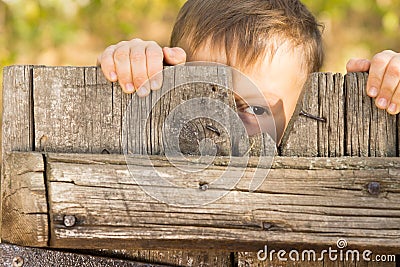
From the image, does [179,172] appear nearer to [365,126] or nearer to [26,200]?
[26,200]

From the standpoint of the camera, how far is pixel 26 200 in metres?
2.05

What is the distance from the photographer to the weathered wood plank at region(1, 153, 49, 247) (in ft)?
6.72

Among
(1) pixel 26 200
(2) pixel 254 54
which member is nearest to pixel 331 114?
(2) pixel 254 54

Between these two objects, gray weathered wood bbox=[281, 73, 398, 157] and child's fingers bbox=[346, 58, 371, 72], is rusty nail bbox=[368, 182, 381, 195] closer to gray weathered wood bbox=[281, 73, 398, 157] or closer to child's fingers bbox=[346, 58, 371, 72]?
gray weathered wood bbox=[281, 73, 398, 157]

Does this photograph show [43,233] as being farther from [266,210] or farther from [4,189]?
[266,210]

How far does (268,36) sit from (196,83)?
1.89 feet

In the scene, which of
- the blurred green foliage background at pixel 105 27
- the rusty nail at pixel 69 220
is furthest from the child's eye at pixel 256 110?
the blurred green foliage background at pixel 105 27

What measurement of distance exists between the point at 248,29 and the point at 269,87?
0.25m

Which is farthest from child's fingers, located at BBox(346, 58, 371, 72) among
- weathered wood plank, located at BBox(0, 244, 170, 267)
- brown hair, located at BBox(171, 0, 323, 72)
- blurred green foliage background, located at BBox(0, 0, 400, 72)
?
blurred green foliage background, located at BBox(0, 0, 400, 72)

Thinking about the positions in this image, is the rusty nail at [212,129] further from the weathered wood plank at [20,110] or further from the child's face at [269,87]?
the weathered wood plank at [20,110]

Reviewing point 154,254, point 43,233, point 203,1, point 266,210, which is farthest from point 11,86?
point 203,1

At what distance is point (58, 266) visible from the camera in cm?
212

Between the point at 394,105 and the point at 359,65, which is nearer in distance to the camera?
the point at 394,105

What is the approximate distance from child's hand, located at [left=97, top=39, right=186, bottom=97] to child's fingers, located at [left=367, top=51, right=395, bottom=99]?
2.02 ft
